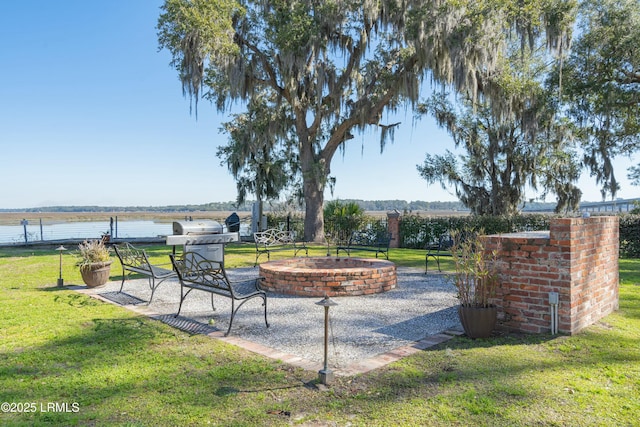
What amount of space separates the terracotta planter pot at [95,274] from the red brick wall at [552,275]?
20.0 ft

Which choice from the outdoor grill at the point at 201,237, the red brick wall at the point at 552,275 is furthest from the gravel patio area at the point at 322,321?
the outdoor grill at the point at 201,237

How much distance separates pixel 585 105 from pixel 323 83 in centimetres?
933

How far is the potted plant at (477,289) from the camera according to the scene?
404 cm

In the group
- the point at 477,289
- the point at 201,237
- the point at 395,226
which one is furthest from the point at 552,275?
the point at 395,226

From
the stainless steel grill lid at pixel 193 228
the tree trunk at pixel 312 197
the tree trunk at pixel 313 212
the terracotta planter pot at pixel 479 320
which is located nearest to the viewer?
the terracotta planter pot at pixel 479 320

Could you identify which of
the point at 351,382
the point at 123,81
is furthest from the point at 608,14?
the point at 123,81

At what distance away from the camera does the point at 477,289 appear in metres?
4.23

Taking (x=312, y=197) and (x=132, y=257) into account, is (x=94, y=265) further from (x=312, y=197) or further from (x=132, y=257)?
(x=312, y=197)

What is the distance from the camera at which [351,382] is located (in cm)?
300

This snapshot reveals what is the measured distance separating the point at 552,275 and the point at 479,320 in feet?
2.82

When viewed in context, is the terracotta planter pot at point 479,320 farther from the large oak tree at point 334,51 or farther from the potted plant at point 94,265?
the large oak tree at point 334,51

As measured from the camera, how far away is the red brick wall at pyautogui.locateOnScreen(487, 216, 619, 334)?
402 cm

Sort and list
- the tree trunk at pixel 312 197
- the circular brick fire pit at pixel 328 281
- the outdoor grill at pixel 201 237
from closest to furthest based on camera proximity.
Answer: the circular brick fire pit at pixel 328 281 → the outdoor grill at pixel 201 237 → the tree trunk at pixel 312 197

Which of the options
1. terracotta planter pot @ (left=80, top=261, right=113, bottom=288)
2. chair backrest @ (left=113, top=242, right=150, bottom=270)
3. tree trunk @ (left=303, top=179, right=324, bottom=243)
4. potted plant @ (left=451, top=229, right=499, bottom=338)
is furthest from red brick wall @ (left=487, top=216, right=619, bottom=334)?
tree trunk @ (left=303, top=179, right=324, bottom=243)
